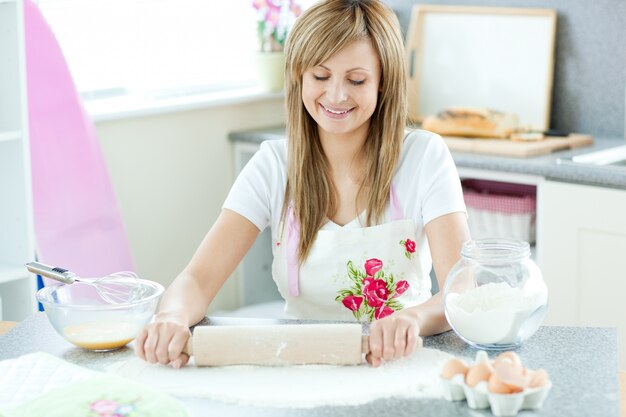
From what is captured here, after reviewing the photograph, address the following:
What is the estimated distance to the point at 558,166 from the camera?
114 inches

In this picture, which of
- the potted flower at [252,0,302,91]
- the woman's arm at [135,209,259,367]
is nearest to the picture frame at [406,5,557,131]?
the potted flower at [252,0,302,91]

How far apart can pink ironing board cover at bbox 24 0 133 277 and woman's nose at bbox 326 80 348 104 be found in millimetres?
1238

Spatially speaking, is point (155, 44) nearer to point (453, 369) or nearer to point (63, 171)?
point (63, 171)

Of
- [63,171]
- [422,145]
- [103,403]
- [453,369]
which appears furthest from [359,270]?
[63,171]

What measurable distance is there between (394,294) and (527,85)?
5.03 ft

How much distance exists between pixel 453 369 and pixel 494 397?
82mm

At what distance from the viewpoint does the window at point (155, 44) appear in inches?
134

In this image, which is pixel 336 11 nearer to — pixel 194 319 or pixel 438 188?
pixel 438 188

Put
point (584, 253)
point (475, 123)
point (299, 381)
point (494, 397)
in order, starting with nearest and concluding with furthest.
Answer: point (494, 397), point (299, 381), point (584, 253), point (475, 123)

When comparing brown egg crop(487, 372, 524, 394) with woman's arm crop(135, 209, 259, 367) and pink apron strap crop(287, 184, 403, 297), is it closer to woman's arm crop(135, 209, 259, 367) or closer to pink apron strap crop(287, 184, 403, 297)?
woman's arm crop(135, 209, 259, 367)

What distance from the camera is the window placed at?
11.2 feet

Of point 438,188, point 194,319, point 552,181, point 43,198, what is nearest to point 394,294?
point 438,188

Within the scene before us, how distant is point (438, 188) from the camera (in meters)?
2.00

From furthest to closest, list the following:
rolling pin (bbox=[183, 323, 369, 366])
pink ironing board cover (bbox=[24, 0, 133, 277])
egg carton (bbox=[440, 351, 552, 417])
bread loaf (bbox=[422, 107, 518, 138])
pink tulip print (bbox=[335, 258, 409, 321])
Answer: bread loaf (bbox=[422, 107, 518, 138]), pink ironing board cover (bbox=[24, 0, 133, 277]), pink tulip print (bbox=[335, 258, 409, 321]), rolling pin (bbox=[183, 323, 369, 366]), egg carton (bbox=[440, 351, 552, 417])
